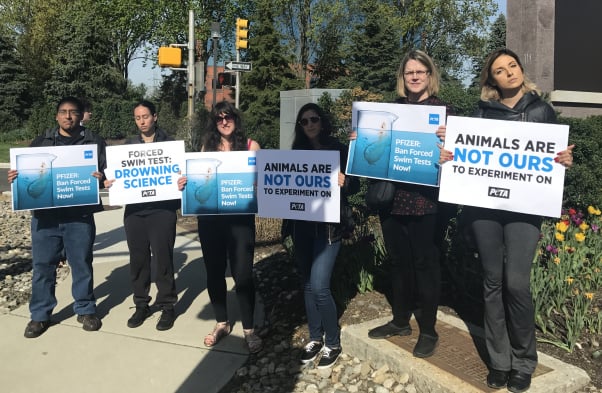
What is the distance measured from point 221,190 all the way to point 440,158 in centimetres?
164

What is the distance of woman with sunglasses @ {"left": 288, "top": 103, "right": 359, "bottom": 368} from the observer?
365 cm

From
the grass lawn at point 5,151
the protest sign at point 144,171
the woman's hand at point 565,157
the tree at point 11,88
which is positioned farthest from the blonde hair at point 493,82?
the tree at point 11,88

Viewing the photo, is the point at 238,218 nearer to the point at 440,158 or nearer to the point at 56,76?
the point at 440,158

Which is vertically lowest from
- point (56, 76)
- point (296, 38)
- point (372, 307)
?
point (372, 307)

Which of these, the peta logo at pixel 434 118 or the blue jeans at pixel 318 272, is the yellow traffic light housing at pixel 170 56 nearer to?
the blue jeans at pixel 318 272

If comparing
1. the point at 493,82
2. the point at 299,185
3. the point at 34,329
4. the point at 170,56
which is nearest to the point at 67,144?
the point at 34,329

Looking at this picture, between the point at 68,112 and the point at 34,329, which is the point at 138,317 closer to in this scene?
the point at 34,329

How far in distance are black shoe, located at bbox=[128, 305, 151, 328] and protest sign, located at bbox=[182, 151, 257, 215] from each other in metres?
1.17

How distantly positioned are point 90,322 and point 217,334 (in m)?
1.16

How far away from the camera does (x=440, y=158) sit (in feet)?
10.8

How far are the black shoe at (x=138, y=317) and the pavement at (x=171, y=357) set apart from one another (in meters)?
0.05

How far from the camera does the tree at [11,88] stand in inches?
1588

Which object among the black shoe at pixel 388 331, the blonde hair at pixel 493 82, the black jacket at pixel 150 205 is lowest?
the black shoe at pixel 388 331

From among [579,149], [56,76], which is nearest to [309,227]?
[579,149]
